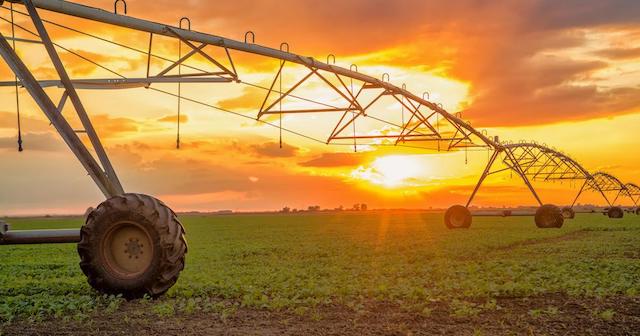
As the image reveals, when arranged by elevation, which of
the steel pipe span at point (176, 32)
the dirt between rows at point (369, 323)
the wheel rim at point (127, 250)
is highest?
the steel pipe span at point (176, 32)

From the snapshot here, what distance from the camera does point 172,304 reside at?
38.9ft

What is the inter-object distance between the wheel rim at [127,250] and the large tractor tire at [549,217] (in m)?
37.3

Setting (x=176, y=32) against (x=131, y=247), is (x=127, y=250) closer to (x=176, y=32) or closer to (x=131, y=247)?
(x=131, y=247)

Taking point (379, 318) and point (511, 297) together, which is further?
point (511, 297)

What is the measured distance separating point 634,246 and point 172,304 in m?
23.4

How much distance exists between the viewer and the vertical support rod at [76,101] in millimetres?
12953

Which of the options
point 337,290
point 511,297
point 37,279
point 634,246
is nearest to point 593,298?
point 511,297

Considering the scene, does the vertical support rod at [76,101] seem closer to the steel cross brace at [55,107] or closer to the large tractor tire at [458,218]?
the steel cross brace at [55,107]

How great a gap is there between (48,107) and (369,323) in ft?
25.2

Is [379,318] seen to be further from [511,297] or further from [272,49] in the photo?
[272,49]

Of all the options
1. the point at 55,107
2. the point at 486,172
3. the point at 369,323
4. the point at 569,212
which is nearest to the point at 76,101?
the point at 55,107

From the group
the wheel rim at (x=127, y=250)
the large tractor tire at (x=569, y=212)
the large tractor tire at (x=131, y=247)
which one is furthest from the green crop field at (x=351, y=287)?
the large tractor tire at (x=569, y=212)

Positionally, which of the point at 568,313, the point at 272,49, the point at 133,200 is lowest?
the point at 568,313

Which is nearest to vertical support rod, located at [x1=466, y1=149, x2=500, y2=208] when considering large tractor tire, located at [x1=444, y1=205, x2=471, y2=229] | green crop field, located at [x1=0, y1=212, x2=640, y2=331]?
large tractor tire, located at [x1=444, y1=205, x2=471, y2=229]
